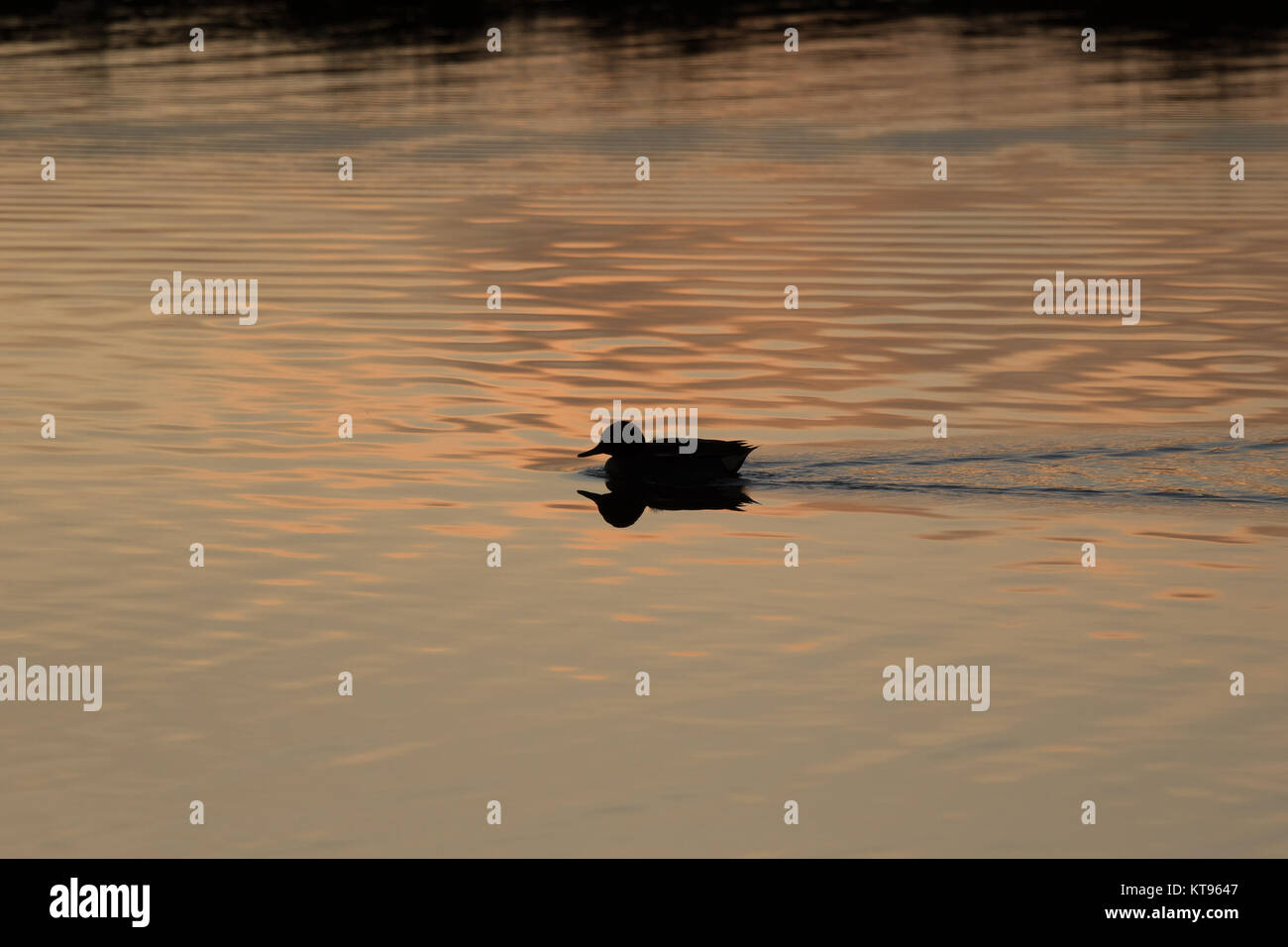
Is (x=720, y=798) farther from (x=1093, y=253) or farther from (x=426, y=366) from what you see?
(x=1093, y=253)

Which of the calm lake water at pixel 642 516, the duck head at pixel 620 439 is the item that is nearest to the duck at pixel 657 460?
the duck head at pixel 620 439

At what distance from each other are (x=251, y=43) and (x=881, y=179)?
3154cm

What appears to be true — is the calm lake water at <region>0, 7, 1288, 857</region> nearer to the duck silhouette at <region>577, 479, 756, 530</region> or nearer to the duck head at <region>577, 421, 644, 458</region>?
the duck silhouette at <region>577, 479, 756, 530</region>

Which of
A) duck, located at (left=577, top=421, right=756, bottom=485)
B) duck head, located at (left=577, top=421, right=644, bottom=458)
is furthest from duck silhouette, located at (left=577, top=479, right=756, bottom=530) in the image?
duck head, located at (left=577, top=421, right=644, bottom=458)

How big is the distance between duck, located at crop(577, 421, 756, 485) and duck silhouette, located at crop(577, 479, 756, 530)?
0.31 ft

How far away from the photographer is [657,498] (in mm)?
17625

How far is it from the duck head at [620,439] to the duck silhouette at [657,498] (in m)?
0.27

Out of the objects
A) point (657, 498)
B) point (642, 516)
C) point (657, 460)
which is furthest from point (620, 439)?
point (642, 516)

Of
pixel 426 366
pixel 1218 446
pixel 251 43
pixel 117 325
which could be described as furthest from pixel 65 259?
pixel 251 43

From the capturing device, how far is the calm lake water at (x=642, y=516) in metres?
11.1

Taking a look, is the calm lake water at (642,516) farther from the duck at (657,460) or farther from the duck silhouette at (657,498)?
the duck at (657,460)

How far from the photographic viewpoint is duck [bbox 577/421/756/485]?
1731cm

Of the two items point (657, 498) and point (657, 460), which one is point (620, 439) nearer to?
point (657, 460)

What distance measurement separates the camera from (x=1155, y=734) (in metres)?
11.9
